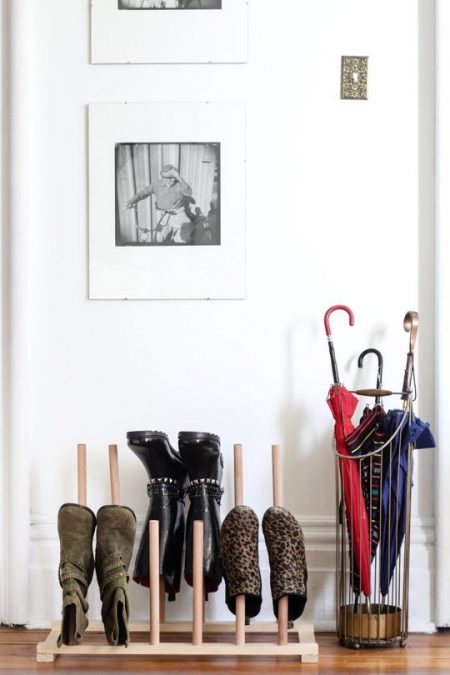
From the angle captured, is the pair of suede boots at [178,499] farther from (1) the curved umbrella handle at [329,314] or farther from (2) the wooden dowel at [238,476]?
(1) the curved umbrella handle at [329,314]

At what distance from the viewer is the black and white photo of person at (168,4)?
279 centimetres

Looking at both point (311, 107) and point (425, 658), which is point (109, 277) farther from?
point (425, 658)

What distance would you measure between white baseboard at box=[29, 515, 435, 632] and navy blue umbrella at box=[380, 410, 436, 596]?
0.76ft

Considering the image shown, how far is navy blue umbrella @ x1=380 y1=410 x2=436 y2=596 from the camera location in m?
2.50

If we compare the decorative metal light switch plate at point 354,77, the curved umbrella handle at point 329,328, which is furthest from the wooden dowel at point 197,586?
the decorative metal light switch plate at point 354,77

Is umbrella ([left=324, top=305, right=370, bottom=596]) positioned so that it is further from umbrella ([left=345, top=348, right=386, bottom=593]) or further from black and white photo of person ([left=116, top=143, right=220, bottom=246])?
black and white photo of person ([left=116, top=143, right=220, bottom=246])

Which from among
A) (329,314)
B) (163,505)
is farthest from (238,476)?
(329,314)

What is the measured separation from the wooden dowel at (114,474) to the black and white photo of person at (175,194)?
0.63 meters

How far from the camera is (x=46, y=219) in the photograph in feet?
9.25

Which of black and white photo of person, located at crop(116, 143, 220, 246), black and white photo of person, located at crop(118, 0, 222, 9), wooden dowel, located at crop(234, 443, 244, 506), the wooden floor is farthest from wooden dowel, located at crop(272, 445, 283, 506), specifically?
black and white photo of person, located at crop(118, 0, 222, 9)

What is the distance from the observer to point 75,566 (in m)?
2.41

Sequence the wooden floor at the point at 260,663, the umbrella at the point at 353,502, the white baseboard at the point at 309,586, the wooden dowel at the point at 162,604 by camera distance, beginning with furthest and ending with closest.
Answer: the white baseboard at the point at 309,586
the wooden dowel at the point at 162,604
the umbrella at the point at 353,502
the wooden floor at the point at 260,663

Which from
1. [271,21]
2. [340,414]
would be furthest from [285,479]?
[271,21]

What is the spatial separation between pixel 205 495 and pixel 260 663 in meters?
0.47
